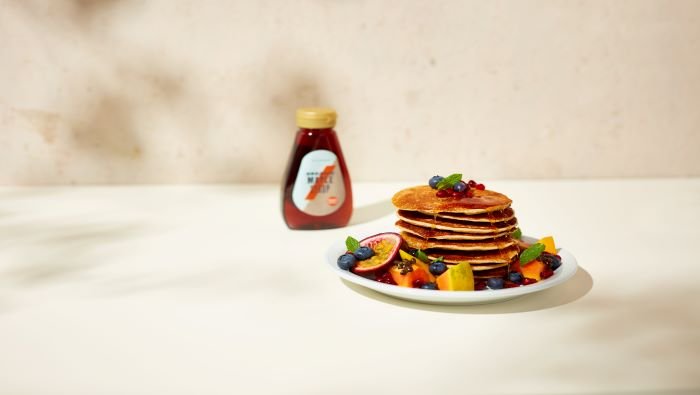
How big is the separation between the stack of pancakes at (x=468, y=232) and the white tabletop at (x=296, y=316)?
→ 84mm

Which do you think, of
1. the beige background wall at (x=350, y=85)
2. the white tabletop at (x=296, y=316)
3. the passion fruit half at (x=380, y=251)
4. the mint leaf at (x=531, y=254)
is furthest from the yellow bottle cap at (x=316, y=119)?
the mint leaf at (x=531, y=254)

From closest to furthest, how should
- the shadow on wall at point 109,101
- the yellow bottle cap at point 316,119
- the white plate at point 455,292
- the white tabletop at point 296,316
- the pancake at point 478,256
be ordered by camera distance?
the white tabletop at point 296,316 → the white plate at point 455,292 → the pancake at point 478,256 → the yellow bottle cap at point 316,119 → the shadow on wall at point 109,101

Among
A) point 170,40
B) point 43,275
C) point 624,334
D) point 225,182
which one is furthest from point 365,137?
point 624,334

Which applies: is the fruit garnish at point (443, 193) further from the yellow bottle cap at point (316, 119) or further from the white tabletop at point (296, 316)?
the yellow bottle cap at point (316, 119)

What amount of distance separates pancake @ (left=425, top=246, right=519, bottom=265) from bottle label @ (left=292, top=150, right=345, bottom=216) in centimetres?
40

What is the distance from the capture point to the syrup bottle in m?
1.55

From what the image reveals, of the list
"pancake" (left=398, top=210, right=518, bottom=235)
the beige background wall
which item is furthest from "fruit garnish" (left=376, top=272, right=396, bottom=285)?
the beige background wall

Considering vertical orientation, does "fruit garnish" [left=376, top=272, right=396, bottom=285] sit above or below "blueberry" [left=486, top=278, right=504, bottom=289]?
below

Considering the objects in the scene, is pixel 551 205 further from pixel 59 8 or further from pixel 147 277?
pixel 59 8

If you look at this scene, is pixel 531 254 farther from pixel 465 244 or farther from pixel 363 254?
pixel 363 254

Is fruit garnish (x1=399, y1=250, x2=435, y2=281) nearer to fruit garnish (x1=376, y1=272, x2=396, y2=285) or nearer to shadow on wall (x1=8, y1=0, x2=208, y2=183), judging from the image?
fruit garnish (x1=376, y1=272, x2=396, y2=285)

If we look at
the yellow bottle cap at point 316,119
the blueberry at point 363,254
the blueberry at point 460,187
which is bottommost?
the blueberry at point 363,254

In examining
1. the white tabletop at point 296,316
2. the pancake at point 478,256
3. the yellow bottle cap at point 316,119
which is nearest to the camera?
the white tabletop at point 296,316

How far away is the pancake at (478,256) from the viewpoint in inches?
46.2
